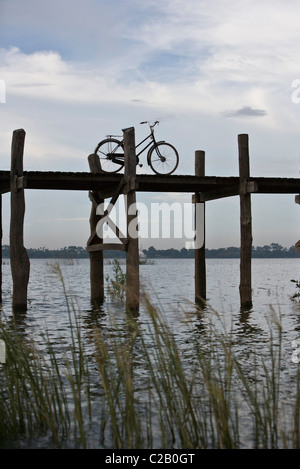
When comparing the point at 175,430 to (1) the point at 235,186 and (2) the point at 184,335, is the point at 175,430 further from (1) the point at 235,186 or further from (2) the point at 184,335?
(1) the point at 235,186

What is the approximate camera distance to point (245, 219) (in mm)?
15797

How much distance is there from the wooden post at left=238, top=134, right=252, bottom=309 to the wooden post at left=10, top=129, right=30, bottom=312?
16.3 ft

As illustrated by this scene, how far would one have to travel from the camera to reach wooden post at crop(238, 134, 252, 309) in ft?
51.4

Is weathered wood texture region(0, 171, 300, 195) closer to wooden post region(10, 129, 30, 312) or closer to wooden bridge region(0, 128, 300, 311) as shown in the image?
wooden bridge region(0, 128, 300, 311)

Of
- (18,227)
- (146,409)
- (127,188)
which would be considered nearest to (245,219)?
(127,188)

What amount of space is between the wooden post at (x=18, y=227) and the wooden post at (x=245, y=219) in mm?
4980


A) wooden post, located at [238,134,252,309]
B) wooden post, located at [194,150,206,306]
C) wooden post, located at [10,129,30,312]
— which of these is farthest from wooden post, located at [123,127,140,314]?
wooden post, located at [194,150,206,306]

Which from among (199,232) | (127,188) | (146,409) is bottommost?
(146,409)

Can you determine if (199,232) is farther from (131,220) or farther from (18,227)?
(18,227)

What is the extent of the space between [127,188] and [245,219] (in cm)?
298
